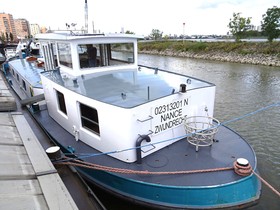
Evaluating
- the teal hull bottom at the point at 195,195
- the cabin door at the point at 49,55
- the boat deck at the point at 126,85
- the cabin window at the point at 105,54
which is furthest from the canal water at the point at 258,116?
the cabin door at the point at 49,55

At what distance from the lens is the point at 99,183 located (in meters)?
5.07

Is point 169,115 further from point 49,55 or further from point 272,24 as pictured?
point 272,24

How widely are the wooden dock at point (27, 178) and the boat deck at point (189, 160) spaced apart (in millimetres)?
1469

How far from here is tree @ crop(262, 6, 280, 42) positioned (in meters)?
35.7

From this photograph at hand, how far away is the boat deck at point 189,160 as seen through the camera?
432 cm

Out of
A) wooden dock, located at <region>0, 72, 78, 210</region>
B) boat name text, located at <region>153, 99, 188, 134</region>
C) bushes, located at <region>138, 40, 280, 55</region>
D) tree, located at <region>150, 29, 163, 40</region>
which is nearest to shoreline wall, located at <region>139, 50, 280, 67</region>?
bushes, located at <region>138, 40, 280, 55</region>

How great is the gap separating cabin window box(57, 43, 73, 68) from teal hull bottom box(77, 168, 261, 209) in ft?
15.2

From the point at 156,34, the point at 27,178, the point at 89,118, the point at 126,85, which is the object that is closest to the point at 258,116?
the point at 126,85

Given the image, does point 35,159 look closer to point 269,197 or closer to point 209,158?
point 209,158

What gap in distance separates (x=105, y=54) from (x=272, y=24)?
128ft

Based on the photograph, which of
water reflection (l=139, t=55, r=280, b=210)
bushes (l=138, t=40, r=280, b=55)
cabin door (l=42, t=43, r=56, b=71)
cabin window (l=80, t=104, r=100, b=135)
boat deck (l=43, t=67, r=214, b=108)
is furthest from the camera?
bushes (l=138, t=40, r=280, b=55)

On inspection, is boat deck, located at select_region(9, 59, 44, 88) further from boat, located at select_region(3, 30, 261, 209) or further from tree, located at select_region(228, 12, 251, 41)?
tree, located at select_region(228, 12, 251, 41)

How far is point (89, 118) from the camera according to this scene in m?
5.67

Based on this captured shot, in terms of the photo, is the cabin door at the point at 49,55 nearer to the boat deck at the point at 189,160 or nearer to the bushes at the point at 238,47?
the boat deck at the point at 189,160
